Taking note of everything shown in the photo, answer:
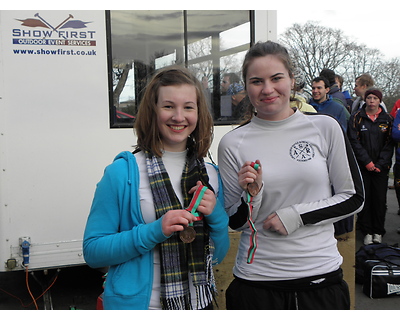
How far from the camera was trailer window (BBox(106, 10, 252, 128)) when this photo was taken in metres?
3.80

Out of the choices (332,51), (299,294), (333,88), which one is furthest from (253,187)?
(332,51)

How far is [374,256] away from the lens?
4586 millimetres

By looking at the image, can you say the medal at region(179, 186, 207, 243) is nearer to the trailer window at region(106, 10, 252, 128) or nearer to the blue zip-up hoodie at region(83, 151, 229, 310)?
the blue zip-up hoodie at region(83, 151, 229, 310)

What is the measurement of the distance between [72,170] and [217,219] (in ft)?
7.40

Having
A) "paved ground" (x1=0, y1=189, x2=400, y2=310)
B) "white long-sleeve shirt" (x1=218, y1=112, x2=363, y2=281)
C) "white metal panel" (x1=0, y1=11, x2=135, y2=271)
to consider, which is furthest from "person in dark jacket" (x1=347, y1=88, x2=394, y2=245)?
"white long-sleeve shirt" (x1=218, y1=112, x2=363, y2=281)

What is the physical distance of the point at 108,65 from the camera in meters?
3.75

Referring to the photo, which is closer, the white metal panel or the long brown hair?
the long brown hair

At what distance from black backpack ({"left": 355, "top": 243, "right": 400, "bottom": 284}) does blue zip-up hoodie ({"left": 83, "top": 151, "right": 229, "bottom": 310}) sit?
3.57 metres

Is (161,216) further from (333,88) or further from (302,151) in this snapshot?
(333,88)

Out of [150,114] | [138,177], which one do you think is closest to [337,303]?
[138,177]

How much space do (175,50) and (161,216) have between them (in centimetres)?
260

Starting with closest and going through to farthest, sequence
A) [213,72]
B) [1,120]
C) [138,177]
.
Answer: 1. [138,177]
2. [1,120]
3. [213,72]

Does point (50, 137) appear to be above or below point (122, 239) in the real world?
above

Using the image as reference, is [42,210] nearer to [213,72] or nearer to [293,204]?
[213,72]
